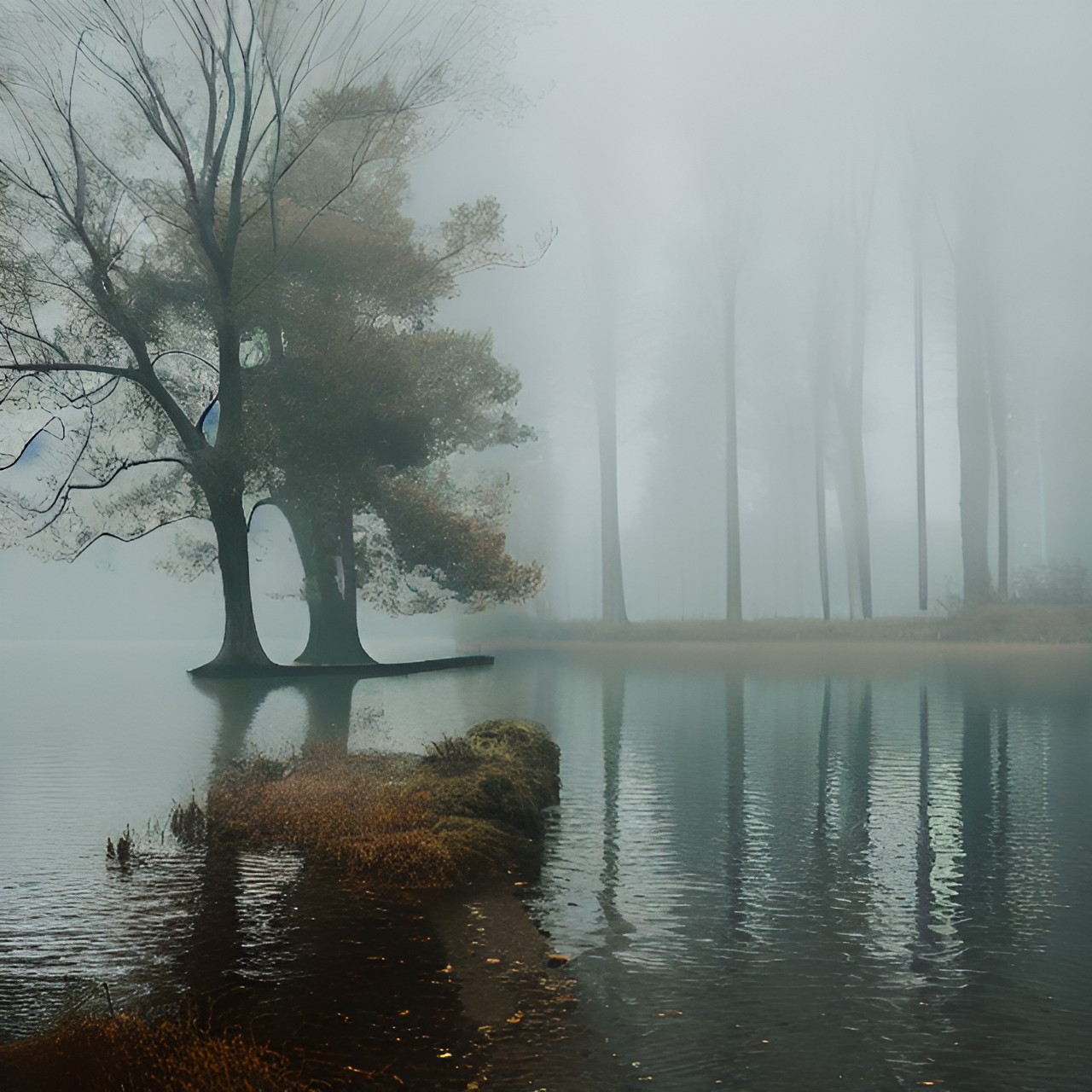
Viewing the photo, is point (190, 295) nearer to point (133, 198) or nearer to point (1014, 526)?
point (133, 198)

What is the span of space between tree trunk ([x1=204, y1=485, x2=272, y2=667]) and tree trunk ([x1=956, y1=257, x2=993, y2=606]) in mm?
21076

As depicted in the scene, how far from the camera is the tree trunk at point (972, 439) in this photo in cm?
3553

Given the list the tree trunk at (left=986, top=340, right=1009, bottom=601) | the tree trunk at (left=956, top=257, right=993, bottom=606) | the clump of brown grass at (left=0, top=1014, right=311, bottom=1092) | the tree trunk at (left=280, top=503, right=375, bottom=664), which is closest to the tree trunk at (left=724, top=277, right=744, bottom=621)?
the tree trunk at (left=956, top=257, right=993, bottom=606)

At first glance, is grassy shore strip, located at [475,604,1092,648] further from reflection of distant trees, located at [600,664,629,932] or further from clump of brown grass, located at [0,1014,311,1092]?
clump of brown grass, located at [0,1014,311,1092]

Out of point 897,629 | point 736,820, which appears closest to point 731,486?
point 897,629

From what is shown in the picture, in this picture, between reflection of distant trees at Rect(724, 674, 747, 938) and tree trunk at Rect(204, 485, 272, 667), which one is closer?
reflection of distant trees at Rect(724, 674, 747, 938)

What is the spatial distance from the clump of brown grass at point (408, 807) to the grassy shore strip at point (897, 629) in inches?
997

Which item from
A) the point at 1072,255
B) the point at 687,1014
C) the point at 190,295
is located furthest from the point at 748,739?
the point at 1072,255

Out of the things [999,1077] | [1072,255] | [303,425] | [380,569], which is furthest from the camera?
[1072,255]

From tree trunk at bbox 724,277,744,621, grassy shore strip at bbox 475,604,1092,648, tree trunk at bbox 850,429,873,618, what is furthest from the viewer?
tree trunk at bbox 850,429,873,618

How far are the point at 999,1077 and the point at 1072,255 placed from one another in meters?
41.0

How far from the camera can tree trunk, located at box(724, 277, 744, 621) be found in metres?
→ 37.5

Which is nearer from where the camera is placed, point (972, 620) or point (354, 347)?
point (354, 347)

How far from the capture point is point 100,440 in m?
22.5
